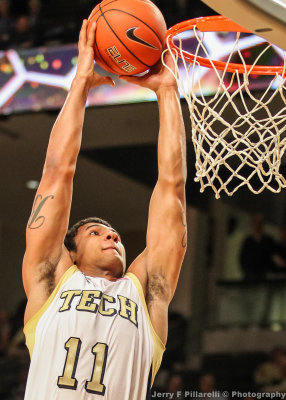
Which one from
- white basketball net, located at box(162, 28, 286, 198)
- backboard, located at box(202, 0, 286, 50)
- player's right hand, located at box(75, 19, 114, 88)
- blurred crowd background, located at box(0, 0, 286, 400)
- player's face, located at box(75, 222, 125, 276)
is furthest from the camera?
blurred crowd background, located at box(0, 0, 286, 400)

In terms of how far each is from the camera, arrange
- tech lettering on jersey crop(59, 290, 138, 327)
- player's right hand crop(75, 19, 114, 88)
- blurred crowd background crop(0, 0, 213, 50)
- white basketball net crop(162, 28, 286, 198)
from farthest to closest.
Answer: blurred crowd background crop(0, 0, 213, 50), player's right hand crop(75, 19, 114, 88), white basketball net crop(162, 28, 286, 198), tech lettering on jersey crop(59, 290, 138, 327)

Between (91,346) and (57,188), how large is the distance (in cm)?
71

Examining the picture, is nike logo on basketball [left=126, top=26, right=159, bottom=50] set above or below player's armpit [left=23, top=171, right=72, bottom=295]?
above

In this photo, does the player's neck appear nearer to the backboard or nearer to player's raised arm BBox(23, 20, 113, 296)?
player's raised arm BBox(23, 20, 113, 296)

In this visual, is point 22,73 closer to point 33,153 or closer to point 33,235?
point 33,153

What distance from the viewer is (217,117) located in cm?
296

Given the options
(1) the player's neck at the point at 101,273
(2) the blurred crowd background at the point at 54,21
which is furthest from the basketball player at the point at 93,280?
(2) the blurred crowd background at the point at 54,21

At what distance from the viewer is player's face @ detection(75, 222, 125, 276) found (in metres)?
3.04

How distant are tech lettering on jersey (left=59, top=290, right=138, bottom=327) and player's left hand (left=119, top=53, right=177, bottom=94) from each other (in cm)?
99

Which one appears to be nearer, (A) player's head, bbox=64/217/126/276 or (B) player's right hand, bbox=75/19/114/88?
(A) player's head, bbox=64/217/126/276

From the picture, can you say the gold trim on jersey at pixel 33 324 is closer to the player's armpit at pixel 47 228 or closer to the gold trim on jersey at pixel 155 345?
the player's armpit at pixel 47 228

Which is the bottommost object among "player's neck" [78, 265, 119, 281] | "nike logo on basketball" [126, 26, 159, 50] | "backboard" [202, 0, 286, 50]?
"player's neck" [78, 265, 119, 281]

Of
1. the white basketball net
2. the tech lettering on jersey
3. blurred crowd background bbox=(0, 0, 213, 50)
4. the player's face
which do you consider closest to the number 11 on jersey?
the tech lettering on jersey

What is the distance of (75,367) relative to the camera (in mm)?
2682
